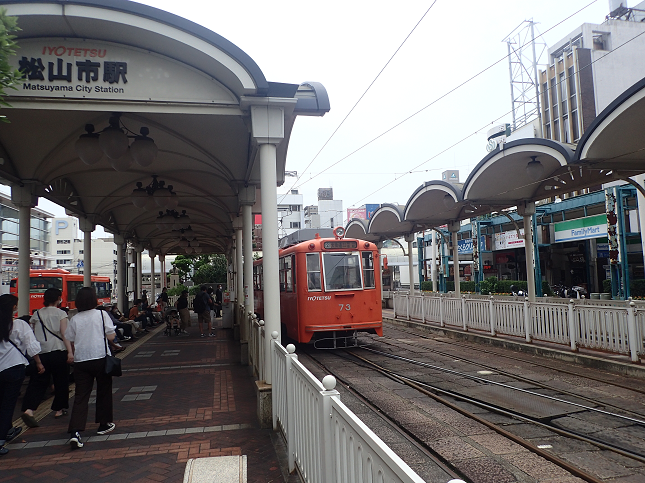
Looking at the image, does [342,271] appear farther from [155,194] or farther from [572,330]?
[572,330]

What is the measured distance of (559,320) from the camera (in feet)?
34.0

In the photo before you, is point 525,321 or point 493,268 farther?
point 493,268

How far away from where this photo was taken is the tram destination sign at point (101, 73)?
5.52 meters

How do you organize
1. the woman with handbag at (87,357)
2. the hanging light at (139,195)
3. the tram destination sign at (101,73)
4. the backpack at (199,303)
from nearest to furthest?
the woman with handbag at (87,357), the tram destination sign at (101,73), the hanging light at (139,195), the backpack at (199,303)

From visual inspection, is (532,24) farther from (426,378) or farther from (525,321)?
(426,378)

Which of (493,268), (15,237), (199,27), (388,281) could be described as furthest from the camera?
(388,281)

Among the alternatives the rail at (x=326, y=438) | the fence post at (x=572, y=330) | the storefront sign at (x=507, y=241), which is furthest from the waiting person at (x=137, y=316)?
the storefront sign at (x=507, y=241)

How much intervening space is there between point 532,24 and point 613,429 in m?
43.1

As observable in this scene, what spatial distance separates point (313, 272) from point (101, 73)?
7.07 meters

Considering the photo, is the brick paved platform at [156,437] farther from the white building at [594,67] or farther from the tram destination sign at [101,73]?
the white building at [594,67]

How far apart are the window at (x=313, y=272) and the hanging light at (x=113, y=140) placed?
601 centimetres

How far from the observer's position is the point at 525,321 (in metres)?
11.4

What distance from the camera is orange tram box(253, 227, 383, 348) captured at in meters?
11.5

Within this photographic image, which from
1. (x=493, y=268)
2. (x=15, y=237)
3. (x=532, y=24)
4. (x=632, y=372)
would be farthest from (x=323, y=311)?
(x=15, y=237)
